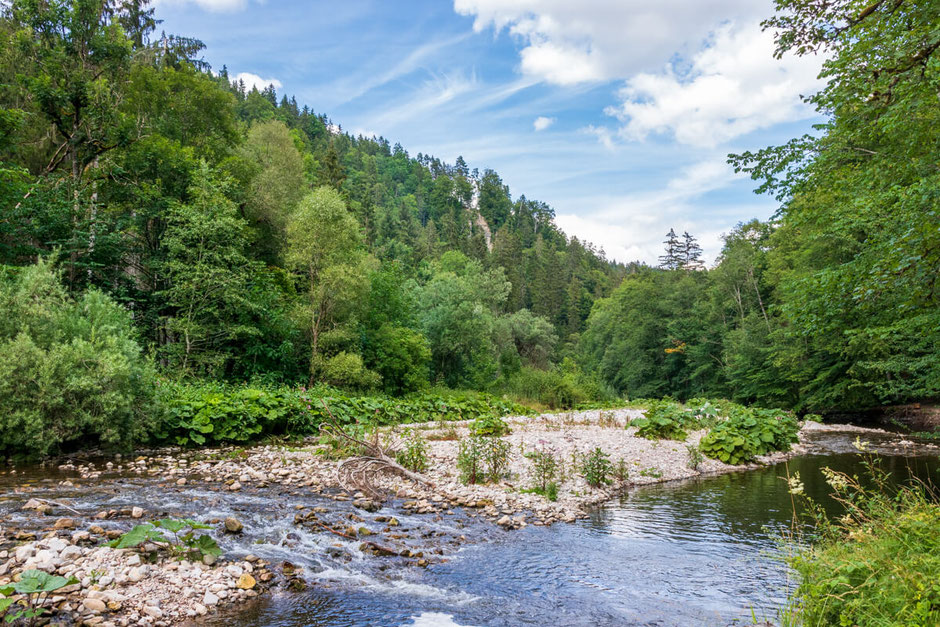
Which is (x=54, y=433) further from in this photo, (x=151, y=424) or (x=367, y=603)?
(x=367, y=603)

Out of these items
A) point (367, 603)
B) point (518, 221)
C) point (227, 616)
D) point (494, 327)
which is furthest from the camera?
point (518, 221)

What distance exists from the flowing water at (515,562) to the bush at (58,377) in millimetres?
1430

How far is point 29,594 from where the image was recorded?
427 centimetres

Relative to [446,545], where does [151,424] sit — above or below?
above

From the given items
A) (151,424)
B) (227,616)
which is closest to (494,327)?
(151,424)

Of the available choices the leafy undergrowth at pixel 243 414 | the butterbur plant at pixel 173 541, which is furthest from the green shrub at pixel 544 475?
the butterbur plant at pixel 173 541

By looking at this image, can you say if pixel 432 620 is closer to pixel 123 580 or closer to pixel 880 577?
pixel 123 580

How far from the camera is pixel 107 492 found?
26.7 ft

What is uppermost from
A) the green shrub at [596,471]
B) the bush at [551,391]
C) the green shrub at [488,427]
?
the green shrub at [488,427]

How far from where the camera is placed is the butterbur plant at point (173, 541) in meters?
5.27

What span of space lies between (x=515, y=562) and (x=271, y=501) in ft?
14.3

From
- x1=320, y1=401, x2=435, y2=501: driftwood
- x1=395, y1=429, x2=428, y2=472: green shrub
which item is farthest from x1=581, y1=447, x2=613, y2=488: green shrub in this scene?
x1=395, y1=429, x2=428, y2=472: green shrub

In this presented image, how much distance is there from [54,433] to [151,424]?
1846 mm

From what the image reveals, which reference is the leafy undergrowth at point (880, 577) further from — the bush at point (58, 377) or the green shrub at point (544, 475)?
the bush at point (58, 377)
